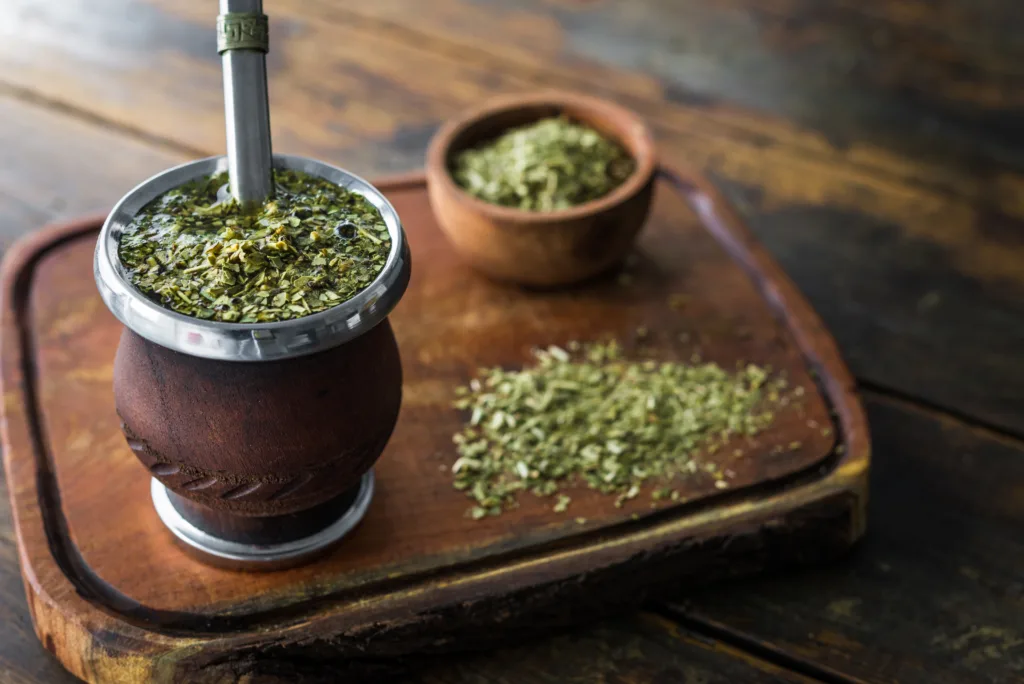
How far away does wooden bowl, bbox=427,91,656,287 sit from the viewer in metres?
1.17

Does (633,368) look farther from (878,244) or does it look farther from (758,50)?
(758,50)

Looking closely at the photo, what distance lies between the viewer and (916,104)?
1676 mm

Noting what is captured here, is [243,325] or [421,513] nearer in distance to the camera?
[243,325]

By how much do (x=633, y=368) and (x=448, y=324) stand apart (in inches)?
7.9

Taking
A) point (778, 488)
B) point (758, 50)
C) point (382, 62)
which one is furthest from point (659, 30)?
point (778, 488)

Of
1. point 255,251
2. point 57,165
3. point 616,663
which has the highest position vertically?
point 255,251

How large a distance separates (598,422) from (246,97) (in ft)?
1.46

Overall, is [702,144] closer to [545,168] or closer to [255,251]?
[545,168]

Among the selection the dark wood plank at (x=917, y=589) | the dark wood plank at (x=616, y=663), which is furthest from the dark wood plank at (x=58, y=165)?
the dark wood plank at (x=917, y=589)

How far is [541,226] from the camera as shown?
117cm

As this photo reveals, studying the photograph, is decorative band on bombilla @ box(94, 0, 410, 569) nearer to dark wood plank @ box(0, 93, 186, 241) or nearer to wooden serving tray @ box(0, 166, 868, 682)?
wooden serving tray @ box(0, 166, 868, 682)

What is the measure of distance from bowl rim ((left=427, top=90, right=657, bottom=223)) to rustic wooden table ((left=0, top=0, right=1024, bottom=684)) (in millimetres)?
171

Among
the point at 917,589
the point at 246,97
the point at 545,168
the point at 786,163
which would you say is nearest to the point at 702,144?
the point at 786,163

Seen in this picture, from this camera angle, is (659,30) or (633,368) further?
(659,30)
